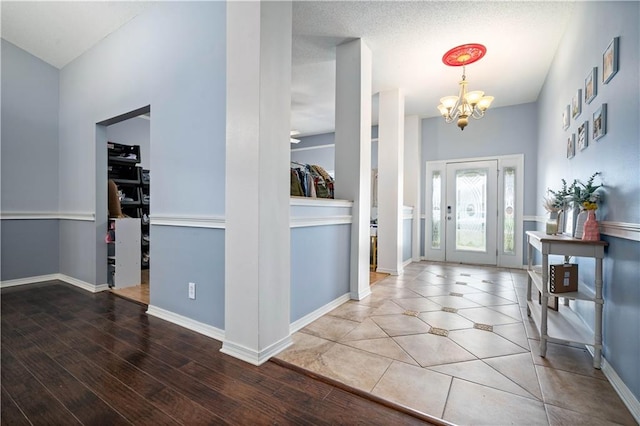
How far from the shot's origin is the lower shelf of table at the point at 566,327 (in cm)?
183

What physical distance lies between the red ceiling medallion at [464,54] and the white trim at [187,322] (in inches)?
149

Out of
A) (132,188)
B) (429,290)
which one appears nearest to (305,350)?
(429,290)

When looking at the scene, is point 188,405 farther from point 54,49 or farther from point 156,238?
point 54,49

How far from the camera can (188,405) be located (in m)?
1.45

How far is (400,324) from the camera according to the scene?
8.08 ft

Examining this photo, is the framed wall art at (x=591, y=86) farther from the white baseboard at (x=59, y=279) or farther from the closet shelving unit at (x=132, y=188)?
the white baseboard at (x=59, y=279)

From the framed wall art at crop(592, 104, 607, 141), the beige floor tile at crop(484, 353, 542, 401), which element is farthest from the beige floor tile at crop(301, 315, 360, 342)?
the framed wall art at crop(592, 104, 607, 141)

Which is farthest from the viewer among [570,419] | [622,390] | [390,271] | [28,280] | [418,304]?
[390,271]

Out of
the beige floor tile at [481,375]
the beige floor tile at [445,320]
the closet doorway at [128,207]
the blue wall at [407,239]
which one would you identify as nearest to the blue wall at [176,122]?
the closet doorway at [128,207]

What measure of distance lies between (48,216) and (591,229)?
5802 millimetres

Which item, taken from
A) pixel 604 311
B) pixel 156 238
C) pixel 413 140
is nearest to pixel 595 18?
pixel 604 311

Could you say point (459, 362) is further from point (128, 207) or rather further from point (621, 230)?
point (128, 207)

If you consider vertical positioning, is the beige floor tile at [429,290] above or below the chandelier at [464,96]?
below

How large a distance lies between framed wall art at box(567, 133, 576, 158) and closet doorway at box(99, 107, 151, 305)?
4.07 meters
